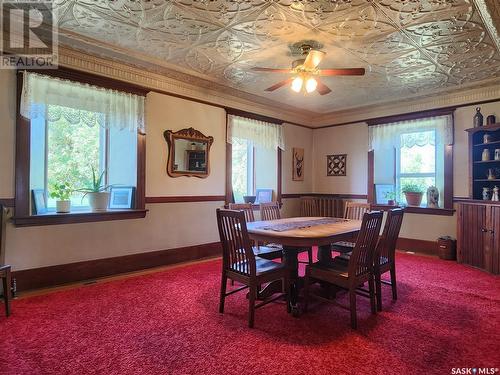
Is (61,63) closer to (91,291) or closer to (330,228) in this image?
(91,291)

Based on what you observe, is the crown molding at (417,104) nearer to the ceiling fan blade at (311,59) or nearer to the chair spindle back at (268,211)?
the ceiling fan blade at (311,59)

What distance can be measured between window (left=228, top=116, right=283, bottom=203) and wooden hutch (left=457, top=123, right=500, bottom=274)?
2877 mm

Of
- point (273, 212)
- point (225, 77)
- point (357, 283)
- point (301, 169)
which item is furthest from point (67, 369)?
point (301, 169)

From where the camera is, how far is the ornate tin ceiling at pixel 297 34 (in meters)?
2.57

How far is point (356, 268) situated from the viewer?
2.40 metres

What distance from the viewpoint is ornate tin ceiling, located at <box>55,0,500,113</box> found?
2.57 metres

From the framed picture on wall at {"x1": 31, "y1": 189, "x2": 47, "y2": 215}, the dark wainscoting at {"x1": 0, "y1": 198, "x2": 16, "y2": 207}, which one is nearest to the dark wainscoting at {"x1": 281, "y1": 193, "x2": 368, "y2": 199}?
the framed picture on wall at {"x1": 31, "y1": 189, "x2": 47, "y2": 215}

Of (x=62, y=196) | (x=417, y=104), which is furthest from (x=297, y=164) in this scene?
(x=62, y=196)

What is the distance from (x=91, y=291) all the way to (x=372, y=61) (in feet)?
13.1

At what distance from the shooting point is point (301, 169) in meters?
6.19

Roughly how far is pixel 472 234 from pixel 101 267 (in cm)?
471

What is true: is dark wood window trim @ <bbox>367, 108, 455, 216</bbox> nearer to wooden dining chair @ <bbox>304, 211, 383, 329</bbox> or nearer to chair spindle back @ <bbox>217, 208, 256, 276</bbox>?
wooden dining chair @ <bbox>304, 211, 383, 329</bbox>

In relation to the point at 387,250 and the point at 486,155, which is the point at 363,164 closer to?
the point at 486,155

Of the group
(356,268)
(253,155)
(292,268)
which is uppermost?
(253,155)
